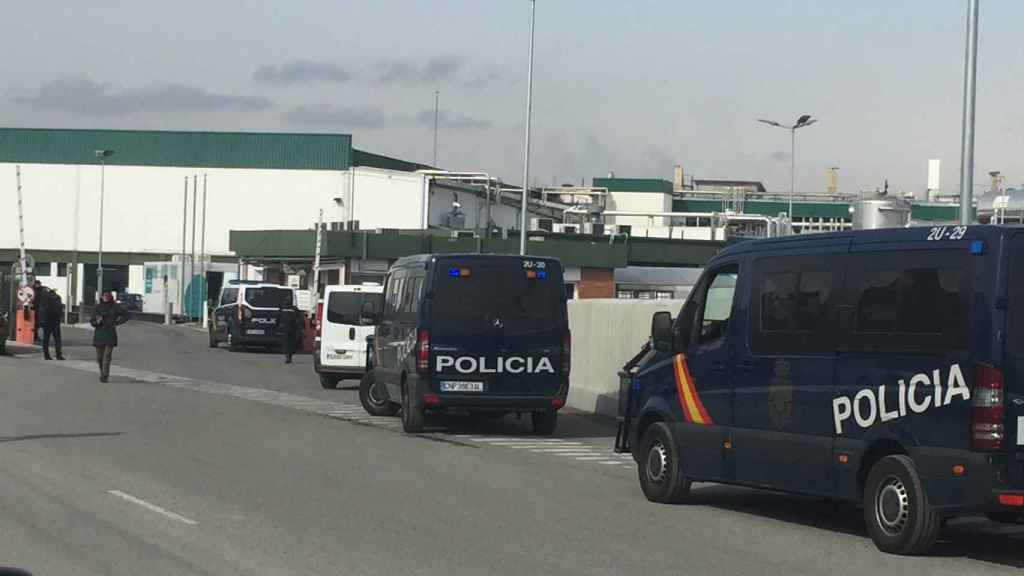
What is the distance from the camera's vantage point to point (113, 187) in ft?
317

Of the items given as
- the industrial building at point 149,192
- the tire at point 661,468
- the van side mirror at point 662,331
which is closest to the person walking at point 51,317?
the tire at point 661,468

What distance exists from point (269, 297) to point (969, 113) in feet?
97.9

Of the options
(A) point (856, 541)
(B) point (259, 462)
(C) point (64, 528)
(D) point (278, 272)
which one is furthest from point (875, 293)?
(D) point (278, 272)

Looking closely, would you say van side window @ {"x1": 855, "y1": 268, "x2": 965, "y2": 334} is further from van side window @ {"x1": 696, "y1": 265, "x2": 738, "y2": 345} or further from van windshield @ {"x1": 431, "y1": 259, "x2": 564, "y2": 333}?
van windshield @ {"x1": 431, "y1": 259, "x2": 564, "y2": 333}

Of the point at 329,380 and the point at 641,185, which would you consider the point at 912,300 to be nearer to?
the point at 329,380

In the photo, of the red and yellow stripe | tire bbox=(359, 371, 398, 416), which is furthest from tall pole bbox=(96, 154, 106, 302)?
the red and yellow stripe

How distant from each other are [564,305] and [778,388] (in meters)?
8.67

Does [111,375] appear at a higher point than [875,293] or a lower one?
lower

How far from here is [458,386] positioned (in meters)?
20.9

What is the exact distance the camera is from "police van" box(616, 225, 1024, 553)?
1056 cm

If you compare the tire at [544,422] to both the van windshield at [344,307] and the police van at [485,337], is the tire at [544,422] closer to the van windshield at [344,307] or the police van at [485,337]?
the police van at [485,337]

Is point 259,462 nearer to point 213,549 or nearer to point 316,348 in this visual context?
point 213,549

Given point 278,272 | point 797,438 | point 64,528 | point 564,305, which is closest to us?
point 64,528

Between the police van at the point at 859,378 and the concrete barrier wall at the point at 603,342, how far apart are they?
10150 millimetres
